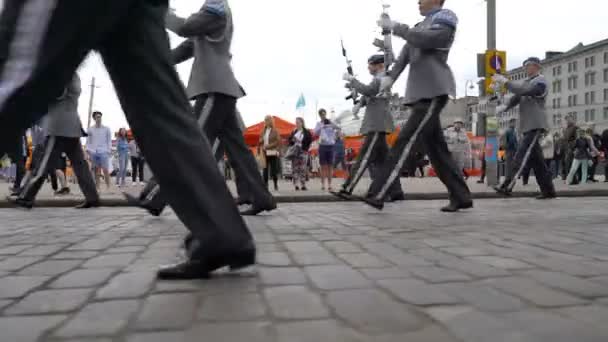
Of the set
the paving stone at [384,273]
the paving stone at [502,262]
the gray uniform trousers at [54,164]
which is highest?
the gray uniform trousers at [54,164]

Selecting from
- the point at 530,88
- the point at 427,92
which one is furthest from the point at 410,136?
the point at 530,88

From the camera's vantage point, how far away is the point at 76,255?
3422 mm

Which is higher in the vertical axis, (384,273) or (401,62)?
(401,62)

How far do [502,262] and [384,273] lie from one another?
0.70 m

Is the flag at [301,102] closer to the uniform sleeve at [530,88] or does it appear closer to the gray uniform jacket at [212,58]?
the uniform sleeve at [530,88]

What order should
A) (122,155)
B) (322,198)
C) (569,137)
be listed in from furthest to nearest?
(569,137), (122,155), (322,198)

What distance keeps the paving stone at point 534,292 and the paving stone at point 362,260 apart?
0.63m

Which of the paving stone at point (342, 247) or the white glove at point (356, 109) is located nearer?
the paving stone at point (342, 247)

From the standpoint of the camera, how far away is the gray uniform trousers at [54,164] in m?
7.57

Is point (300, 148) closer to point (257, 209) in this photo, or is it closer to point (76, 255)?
point (257, 209)

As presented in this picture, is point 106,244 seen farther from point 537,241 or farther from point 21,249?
point 537,241

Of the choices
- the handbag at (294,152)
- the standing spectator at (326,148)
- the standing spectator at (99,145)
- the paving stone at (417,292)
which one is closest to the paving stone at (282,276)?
the paving stone at (417,292)

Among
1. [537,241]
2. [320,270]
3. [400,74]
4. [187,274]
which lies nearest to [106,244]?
[187,274]

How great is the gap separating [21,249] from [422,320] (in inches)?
111
